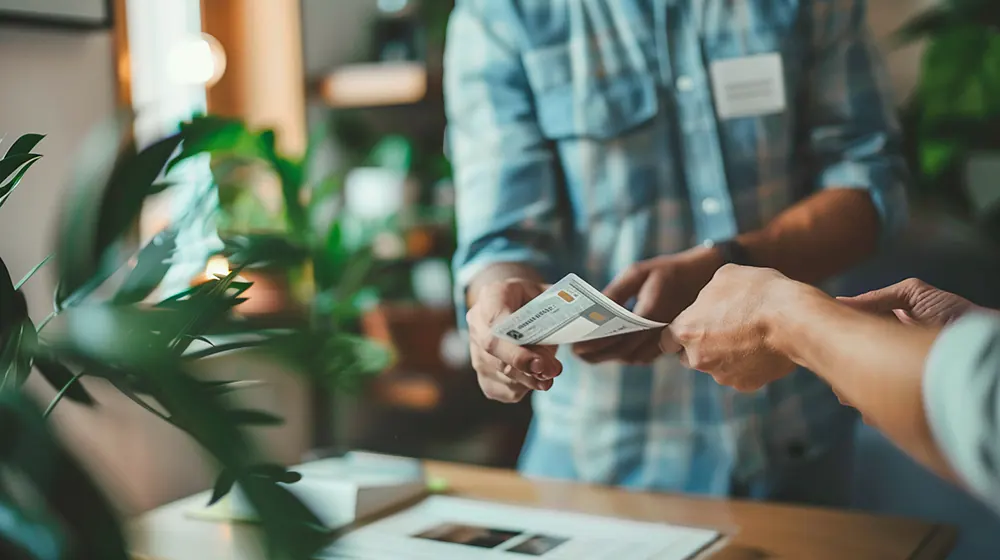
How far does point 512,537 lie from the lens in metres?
0.93

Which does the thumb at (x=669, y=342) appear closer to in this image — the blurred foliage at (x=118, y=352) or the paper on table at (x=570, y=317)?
the paper on table at (x=570, y=317)

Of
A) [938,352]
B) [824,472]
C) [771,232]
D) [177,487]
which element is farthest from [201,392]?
[177,487]

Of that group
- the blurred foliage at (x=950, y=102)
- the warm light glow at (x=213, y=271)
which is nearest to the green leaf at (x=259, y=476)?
the warm light glow at (x=213, y=271)

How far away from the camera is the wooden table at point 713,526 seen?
90 centimetres

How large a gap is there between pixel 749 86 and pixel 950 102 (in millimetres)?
480

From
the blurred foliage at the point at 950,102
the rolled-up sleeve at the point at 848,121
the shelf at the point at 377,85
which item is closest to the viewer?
the rolled-up sleeve at the point at 848,121

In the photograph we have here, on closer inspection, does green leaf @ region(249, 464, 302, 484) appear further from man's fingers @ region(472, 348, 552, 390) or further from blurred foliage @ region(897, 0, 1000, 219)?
blurred foliage @ region(897, 0, 1000, 219)

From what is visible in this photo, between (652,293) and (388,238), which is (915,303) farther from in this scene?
(388,238)

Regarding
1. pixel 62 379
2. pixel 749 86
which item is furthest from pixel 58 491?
pixel 749 86

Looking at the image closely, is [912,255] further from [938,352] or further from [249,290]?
[249,290]

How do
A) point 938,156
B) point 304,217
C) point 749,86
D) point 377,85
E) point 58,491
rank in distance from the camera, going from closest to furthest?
point 58,491, point 749,86, point 938,156, point 304,217, point 377,85

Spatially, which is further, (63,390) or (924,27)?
(924,27)

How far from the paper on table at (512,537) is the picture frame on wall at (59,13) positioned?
3.77 ft

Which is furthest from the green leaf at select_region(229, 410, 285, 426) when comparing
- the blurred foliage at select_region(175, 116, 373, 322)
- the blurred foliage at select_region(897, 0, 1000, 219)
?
the blurred foliage at select_region(897, 0, 1000, 219)
